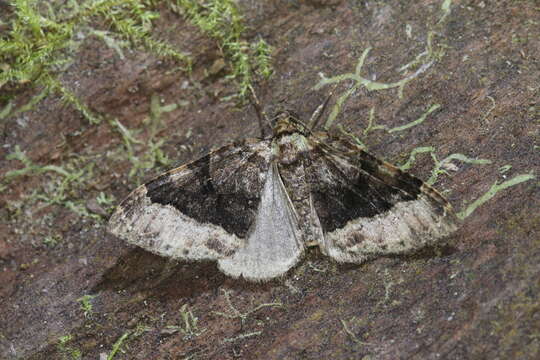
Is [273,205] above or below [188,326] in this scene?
above

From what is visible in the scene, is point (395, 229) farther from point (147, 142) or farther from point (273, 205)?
point (147, 142)

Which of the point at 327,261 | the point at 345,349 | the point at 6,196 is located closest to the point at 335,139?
the point at 327,261

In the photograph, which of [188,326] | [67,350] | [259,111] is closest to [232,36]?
[259,111]

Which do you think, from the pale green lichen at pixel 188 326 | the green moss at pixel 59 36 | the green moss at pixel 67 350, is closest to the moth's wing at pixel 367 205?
the pale green lichen at pixel 188 326

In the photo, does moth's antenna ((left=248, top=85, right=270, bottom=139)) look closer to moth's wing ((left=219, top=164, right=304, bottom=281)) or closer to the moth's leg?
the moth's leg

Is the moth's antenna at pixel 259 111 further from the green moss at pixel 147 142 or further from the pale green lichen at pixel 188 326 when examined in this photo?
the pale green lichen at pixel 188 326

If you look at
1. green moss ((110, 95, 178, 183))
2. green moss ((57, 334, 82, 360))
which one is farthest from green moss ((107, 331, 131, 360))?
green moss ((110, 95, 178, 183))
